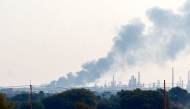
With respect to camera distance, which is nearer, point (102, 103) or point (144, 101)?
point (144, 101)

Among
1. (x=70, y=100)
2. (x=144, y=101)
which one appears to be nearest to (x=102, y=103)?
(x=70, y=100)

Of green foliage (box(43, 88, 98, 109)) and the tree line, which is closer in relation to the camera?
the tree line

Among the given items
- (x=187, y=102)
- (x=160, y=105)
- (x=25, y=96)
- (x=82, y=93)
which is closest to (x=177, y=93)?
(x=187, y=102)

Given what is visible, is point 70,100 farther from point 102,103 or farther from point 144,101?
point 144,101

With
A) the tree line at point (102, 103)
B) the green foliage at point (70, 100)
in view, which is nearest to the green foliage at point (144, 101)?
the tree line at point (102, 103)

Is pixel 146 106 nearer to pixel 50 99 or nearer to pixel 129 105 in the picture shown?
pixel 129 105

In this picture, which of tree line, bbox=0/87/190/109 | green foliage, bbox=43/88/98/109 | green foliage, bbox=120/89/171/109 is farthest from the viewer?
green foliage, bbox=43/88/98/109

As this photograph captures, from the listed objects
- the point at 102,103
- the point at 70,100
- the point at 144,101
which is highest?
the point at 144,101

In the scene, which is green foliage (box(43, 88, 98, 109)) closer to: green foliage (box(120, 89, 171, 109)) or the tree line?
the tree line

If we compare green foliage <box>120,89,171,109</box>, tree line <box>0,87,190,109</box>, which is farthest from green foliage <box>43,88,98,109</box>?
green foliage <box>120,89,171,109</box>

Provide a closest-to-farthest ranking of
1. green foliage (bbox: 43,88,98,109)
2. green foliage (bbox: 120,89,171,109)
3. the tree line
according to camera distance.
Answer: green foliage (bbox: 120,89,171,109)
the tree line
green foliage (bbox: 43,88,98,109)

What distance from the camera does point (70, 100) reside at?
84125mm

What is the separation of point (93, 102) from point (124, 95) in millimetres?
4281

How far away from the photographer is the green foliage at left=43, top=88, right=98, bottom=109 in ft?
270
